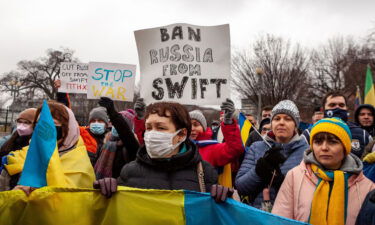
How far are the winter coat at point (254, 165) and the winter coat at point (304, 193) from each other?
30 centimetres

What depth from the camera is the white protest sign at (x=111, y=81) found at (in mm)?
5000

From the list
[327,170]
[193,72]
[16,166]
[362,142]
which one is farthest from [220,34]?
[16,166]

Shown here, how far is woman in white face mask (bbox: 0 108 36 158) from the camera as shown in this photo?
3.73m

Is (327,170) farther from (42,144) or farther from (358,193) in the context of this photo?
(42,144)

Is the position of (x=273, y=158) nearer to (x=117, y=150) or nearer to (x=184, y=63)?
(x=117, y=150)

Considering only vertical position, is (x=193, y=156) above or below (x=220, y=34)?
below

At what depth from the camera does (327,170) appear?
2674mm

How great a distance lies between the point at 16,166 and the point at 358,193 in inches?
101

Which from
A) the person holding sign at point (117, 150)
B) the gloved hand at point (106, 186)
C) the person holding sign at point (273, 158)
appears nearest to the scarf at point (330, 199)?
the person holding sign at point (273, 158)

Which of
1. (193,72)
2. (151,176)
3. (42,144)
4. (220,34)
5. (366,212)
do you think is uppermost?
(220,34)

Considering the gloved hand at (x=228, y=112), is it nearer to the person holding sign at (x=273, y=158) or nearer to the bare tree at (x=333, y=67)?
the person holding sign at (x=273, y=158)

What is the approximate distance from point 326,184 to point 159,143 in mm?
1205

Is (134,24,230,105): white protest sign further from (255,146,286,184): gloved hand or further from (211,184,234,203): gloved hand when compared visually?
(211,184,234,203): gloved hand

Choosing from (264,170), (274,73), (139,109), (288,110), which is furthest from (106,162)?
(274,73)
